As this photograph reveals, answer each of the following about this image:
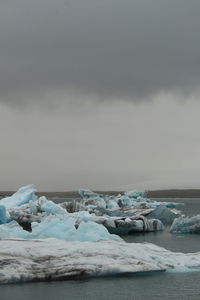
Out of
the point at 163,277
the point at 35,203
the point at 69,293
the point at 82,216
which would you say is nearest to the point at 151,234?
the point at 82,216

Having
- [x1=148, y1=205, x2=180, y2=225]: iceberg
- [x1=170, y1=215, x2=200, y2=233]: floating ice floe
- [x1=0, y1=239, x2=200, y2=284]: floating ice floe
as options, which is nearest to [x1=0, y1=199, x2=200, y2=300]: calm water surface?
[x1=0, y1=239, x2=200, y2=284]: floating ice floe

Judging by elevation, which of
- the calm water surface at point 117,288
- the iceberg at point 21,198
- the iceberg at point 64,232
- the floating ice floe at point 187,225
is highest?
Answer: the iceberg at point 21,198

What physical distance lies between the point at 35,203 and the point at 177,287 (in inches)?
1298

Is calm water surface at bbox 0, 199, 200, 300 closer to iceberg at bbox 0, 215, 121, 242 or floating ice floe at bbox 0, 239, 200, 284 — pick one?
floating ice floe at bbox 0, 239, 200, 284

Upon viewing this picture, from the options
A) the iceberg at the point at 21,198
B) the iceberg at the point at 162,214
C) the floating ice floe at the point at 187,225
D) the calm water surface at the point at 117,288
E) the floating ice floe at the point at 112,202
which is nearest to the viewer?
the calm water surface at the point at 117,288

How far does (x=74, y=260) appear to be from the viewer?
17.1 metres

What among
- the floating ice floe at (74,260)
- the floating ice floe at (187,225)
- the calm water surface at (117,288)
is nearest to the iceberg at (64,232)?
the floating ice floe at (74,260)

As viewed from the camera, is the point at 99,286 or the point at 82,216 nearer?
the point at 99,286

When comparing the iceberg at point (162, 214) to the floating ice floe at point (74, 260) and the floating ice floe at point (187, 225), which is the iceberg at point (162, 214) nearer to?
the floating ice floe at point (187, 225)

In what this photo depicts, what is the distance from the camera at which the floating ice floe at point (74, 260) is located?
642 inches

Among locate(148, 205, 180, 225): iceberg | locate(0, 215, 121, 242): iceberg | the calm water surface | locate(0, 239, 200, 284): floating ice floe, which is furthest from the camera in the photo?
A: locate(148, 205, 180, 225): iceberg

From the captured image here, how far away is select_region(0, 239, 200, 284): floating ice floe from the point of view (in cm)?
1631

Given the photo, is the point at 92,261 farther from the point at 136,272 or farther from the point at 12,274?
the point at 12,274

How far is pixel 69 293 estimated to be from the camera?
15.5m
